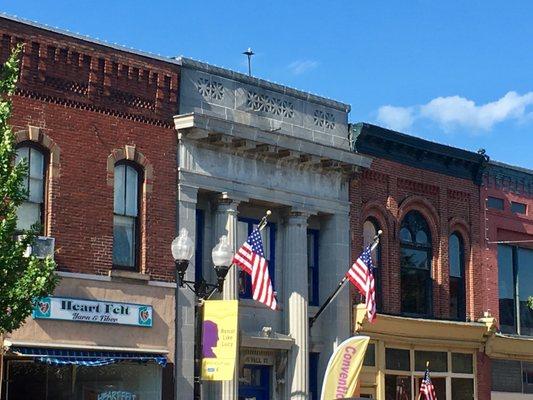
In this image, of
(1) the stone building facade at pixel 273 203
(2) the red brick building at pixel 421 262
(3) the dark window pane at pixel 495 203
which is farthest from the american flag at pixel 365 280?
(3) the dark window pane at pixel 495 203

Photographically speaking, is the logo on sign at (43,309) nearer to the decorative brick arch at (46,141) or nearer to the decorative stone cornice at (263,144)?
the decorative brick arch at (46,141)

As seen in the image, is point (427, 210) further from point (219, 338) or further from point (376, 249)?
point (219, 338)

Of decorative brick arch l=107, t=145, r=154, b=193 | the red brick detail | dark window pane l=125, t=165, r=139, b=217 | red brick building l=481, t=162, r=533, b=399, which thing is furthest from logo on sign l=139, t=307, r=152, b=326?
red brick building l=481, t=162, r=533, b=399

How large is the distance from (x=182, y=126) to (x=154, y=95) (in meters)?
0.99

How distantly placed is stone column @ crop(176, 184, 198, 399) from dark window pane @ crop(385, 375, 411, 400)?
7865mm

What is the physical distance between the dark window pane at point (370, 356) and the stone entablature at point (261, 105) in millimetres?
5688

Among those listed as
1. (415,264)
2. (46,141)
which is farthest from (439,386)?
(46,141)

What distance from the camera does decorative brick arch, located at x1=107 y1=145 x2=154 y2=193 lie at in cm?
2589

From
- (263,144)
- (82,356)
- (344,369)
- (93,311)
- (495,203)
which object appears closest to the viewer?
(82,356)

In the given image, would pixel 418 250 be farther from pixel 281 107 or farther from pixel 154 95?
pixel 154 95

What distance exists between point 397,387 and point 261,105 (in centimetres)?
944

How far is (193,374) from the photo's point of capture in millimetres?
26891

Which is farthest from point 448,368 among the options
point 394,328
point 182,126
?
point 182,126

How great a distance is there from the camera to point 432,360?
112 ft
